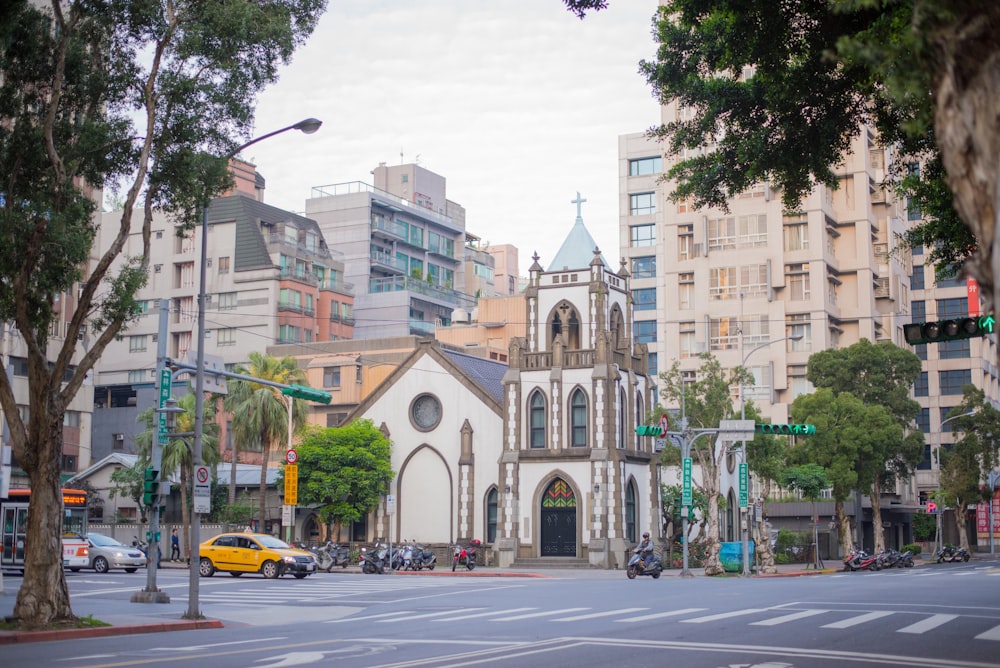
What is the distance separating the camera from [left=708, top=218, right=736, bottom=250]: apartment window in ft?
250

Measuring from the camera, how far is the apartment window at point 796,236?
74.3m

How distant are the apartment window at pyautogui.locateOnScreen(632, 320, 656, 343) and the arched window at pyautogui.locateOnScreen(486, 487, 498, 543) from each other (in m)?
29.4

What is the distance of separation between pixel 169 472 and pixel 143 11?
36812mm

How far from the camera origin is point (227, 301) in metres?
89.6

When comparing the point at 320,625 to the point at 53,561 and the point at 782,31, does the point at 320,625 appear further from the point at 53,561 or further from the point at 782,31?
the point at 782,31

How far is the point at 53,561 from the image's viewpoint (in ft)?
62.7

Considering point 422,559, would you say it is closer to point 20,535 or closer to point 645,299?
point 20,535

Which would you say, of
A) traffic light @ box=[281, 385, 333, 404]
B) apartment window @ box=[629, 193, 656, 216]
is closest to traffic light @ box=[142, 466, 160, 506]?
traffic light @ box=[281, 385, 333, 404]

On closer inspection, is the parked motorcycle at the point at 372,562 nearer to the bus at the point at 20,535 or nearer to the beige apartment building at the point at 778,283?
the bus at the point at 20,535

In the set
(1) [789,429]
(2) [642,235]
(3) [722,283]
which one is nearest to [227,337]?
(2) [642,235]

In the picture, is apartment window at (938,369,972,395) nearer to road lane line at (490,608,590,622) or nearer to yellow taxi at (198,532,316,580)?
yellow taxi at (198,532,316,580)

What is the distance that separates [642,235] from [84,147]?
67.8m

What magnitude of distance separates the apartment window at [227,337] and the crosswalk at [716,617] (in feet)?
221

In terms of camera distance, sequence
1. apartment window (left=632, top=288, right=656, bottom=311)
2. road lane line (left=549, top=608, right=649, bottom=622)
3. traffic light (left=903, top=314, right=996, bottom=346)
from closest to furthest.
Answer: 1. traffic light (left=903, top=314, right=996, bottom=346)
2. road lane line (left=549, top=608, right=649, bottom=622)
3. apartment window (left=632, top=288, right=656, bottom=311)
